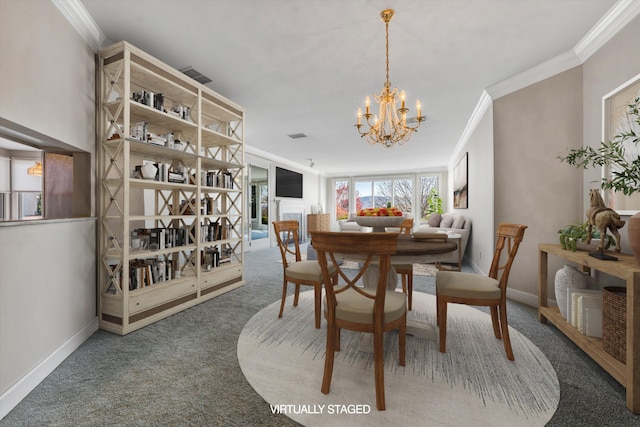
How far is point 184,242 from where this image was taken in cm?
273

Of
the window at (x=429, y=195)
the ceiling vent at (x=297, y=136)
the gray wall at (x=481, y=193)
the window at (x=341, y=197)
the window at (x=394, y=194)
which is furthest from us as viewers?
the window at (x=341, y=197)

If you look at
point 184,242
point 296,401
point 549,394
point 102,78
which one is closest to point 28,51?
point 102,78

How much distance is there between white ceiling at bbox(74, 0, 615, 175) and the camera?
6.31 ft

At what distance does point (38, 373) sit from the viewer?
4.96ft

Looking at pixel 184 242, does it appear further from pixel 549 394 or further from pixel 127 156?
pixel 549 394

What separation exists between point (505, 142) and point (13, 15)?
14.0 feet

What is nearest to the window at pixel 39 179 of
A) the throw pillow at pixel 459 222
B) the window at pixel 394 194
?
the throw pillow at pixel 459 222

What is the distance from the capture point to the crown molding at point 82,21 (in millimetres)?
1795

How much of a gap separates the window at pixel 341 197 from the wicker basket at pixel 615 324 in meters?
8.99

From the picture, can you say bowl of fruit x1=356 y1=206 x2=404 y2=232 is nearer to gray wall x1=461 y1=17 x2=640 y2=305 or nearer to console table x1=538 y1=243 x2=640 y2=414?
console table x1=538 y1=243 x2=640 y2=414

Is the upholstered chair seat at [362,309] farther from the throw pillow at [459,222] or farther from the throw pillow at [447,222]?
the throw pillow at [447,222]

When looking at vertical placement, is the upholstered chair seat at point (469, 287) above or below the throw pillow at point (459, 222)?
below

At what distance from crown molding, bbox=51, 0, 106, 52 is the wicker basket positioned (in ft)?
13.2

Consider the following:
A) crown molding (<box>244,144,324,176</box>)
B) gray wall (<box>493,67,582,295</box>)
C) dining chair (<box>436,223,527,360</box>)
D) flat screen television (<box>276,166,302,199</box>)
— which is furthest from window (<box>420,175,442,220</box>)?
dining chair (<box>436,223,527,360</box>)
